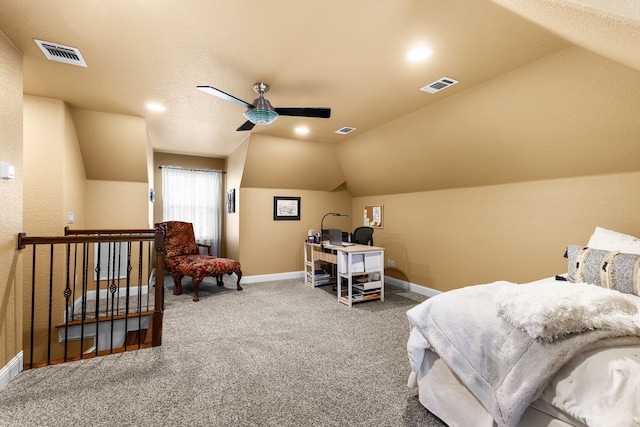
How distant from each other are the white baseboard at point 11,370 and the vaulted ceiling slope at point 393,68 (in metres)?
2.40

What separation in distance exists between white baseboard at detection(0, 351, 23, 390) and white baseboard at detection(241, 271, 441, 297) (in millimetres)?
3123

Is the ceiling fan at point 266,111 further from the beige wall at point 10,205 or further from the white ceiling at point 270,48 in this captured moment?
the beige wall at point 10,205

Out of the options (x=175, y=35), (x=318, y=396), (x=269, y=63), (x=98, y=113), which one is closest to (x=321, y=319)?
(x=318, y=396)

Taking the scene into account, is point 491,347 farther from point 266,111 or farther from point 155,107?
point 155,107

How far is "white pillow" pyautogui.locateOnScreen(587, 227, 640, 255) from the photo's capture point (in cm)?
209

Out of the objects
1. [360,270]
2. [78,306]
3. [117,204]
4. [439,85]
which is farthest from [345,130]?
[78,306]

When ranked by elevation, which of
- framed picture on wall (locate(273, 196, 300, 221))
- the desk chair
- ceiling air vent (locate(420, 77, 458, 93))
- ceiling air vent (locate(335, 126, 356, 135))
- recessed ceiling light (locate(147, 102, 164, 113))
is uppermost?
recessed ceiling light (locate(147, 102, 164, 113))

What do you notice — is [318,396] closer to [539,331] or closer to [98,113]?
[539,331]

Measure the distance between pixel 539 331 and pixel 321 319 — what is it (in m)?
2.45

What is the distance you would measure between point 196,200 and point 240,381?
15.4 ft

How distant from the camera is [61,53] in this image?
234cm

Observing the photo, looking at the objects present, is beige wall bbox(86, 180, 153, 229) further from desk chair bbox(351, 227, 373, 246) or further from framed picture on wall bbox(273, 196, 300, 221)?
desk chair bbox(351, 227, 373, 246)

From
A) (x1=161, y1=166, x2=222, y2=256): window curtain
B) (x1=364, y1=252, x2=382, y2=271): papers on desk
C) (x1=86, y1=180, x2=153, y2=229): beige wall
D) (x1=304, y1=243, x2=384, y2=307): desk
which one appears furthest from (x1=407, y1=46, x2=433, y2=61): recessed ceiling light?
(x1=161, y1=166, x2=222, y2=256): window curtain

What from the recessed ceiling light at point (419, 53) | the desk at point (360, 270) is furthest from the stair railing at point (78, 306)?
the recessed ceiling light at point (419, 53)
